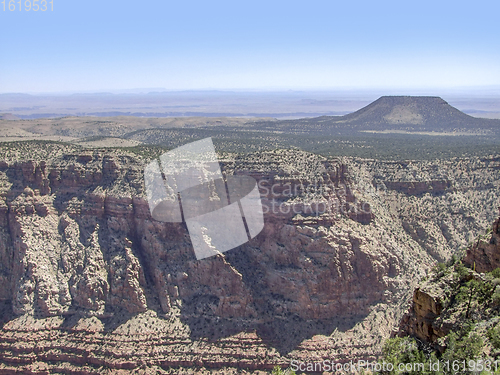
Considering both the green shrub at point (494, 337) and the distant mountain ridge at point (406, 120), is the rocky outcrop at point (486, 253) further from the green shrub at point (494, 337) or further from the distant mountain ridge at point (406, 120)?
the distant mountain ridge at point (406, 120)

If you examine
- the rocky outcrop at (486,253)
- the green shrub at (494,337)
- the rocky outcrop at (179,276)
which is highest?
the rocky outcrop at (486,253)

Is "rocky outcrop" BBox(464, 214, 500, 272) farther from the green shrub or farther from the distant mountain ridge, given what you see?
the distant mountain ridge

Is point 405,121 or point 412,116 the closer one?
point 405,121


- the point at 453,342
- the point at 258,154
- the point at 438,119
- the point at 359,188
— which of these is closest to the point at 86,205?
the point at 258,154

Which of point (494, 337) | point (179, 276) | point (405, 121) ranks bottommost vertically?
point (179, 276)

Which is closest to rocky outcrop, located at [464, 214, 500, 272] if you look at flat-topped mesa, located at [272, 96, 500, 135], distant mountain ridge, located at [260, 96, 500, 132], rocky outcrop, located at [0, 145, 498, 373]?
rocky outcrop, located at [0, 145, 498, 373]

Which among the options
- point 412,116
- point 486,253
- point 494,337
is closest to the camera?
point 494,337

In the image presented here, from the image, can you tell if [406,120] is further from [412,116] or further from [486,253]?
[486,253]

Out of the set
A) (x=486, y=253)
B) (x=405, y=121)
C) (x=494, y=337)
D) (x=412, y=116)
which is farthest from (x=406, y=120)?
(x=494, y=337)

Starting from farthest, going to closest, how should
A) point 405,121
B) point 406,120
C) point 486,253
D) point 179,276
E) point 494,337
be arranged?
point 406,120
point 405,121
point 179,276
point 486,253
point 494,337

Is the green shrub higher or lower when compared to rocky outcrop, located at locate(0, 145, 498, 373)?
higher

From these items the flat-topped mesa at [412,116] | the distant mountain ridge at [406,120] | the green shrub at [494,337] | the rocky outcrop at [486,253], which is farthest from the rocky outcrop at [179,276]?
the flat-topped mesa at [412,116]

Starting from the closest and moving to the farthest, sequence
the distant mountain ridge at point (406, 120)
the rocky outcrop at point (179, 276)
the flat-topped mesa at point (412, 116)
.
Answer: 1. the rocky outcrop at point (179, 276)
2. the distant mountain ridge at point (406, 120)
3. the flat-topped mesa at point (412, 116)

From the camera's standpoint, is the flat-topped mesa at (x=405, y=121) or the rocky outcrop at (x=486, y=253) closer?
the rocky outcrop at (x=486, y=253)
